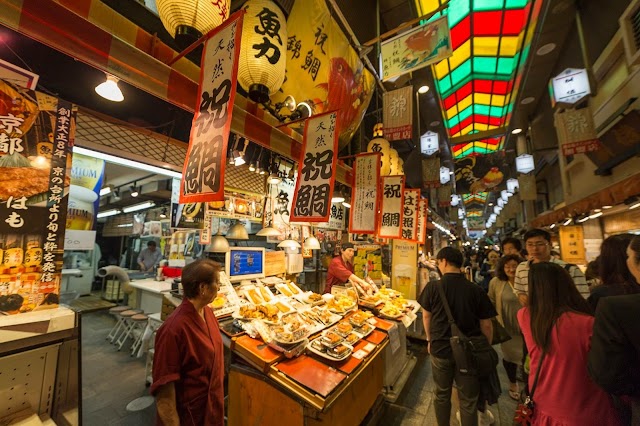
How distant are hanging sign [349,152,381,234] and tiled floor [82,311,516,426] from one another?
3110mm

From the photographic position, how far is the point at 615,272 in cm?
278

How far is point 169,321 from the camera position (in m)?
2.12

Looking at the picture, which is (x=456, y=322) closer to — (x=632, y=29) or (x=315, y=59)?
(x=315, y=59)

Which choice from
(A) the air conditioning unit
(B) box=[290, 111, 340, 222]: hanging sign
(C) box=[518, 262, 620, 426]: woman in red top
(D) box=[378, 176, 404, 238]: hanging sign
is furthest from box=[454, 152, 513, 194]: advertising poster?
(C) box=[518, 262, 620, 426]: woman in red top

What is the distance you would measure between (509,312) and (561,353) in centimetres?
276

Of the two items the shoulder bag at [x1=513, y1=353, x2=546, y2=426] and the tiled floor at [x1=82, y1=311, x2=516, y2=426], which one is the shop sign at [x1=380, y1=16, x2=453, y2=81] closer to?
the shoulder bag at [x1=513, y1=353, x2=546, y2=426]

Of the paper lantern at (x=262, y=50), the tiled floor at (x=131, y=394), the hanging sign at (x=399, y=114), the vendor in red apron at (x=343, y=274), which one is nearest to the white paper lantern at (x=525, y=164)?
the hanging sign at (x=399, y=114)

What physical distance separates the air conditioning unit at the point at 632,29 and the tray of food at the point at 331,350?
8433 millimetres

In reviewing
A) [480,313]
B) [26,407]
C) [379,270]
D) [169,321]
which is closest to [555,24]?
[379,270]

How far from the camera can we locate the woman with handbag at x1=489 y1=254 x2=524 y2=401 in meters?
4.31

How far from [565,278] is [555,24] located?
11875mm

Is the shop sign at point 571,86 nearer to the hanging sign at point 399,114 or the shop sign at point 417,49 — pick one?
the hanging sign at point 399,114

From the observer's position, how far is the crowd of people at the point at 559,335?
62.2 inches

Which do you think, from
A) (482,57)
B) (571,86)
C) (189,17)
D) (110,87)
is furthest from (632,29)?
(110,87)
